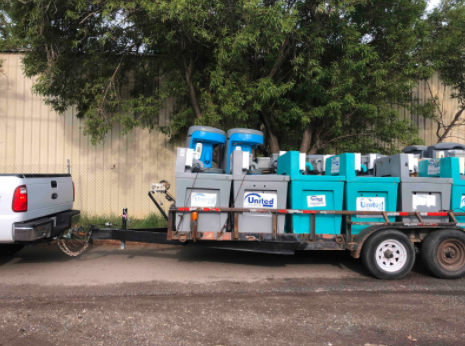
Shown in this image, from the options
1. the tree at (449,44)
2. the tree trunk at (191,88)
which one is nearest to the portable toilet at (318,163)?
the tree trunk at (191,88)

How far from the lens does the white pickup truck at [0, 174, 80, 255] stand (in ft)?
16.6

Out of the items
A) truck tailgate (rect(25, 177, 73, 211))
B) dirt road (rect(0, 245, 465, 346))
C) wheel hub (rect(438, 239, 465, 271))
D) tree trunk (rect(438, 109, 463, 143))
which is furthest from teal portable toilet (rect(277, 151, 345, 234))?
tree trunk (rect(438, 109, 463, 143))

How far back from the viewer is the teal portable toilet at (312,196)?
5.40m

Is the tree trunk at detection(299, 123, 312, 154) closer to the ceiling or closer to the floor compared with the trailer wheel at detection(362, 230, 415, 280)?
closer to the ceiling

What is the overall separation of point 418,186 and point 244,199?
2745 mm

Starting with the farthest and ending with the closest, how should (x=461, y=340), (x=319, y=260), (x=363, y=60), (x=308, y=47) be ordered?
(x=308, y=47) → (x=363, y=60) → (x=319, y=260) → (x=461, y=340)

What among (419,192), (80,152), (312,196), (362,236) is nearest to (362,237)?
(362,236)

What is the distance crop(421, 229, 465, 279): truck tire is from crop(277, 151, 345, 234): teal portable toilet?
55.9 inches

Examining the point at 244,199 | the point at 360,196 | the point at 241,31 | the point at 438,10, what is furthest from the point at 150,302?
the point at 438,10

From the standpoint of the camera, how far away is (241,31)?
22.6 ft

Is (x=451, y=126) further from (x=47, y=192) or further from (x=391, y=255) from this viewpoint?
(x=47, y=192)

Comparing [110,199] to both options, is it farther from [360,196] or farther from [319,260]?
[360,196]

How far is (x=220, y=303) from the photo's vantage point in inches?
177

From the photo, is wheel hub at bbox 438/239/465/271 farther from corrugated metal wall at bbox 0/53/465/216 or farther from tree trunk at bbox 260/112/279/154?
corrugated metal wall at bbox 0/53/465/216
